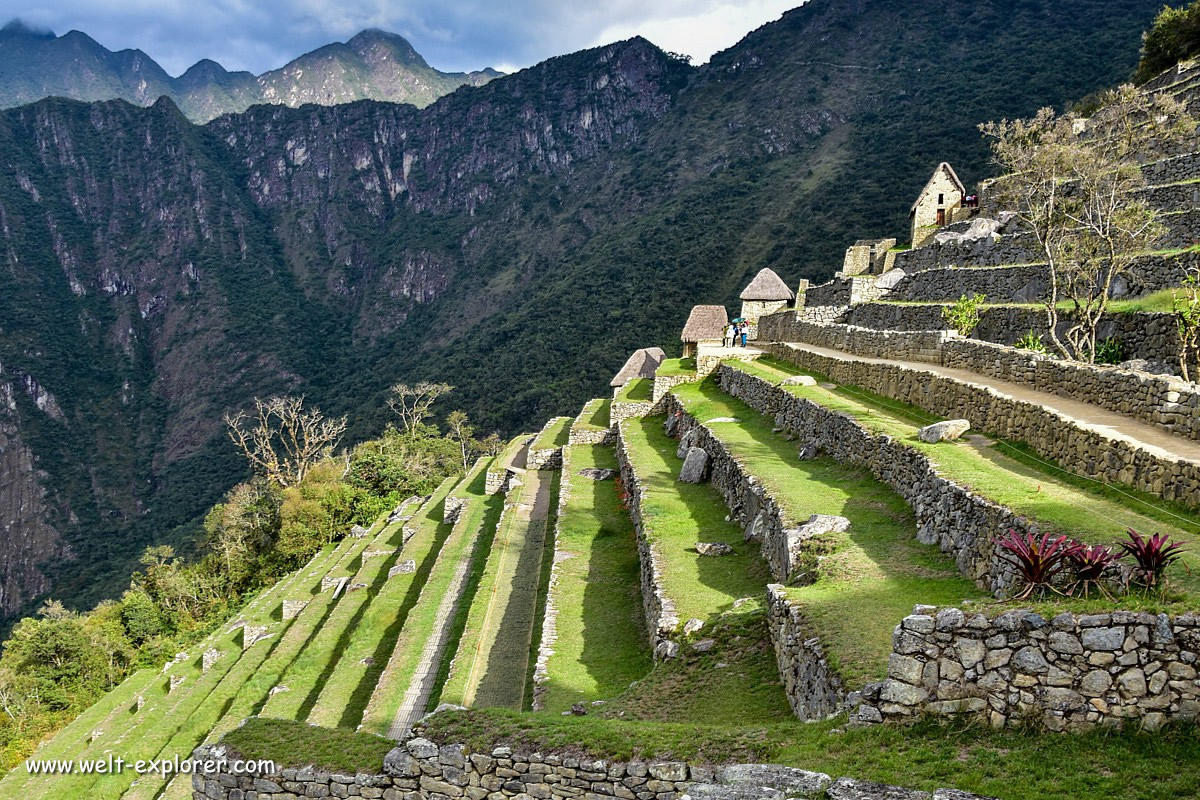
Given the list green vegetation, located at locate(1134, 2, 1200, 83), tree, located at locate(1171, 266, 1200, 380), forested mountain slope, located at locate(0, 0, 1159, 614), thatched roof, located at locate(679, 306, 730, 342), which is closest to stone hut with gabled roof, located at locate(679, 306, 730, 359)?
thatched roof, located at locate(679, 306, 730, 342)

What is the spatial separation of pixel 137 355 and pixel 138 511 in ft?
226

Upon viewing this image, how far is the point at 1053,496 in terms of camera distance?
27.2 feet

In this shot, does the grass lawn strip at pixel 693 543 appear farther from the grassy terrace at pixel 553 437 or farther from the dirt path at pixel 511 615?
the grassy terrace at pixel 553 437

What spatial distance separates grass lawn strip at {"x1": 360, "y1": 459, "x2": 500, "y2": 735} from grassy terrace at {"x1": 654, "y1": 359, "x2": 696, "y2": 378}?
824 cm

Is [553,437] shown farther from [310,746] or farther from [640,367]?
[310,746]

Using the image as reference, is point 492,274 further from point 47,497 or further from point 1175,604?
point 1175,604

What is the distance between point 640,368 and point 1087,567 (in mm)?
32195

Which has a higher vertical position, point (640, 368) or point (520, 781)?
point (640, 368)

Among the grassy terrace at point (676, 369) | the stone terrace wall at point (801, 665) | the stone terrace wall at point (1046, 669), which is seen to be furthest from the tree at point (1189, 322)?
the grassy terrace at point (676, 369)

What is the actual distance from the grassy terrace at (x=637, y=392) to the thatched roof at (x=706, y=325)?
453 centimetres

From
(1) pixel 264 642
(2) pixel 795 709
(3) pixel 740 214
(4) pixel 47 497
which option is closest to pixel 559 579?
(2) pixel 795 709

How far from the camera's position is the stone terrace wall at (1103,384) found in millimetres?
9133

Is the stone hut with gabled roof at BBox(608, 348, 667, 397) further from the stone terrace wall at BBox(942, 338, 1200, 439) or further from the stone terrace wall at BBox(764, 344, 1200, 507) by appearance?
the stone terrace wall at BBox(942, 338, 1200, 439)

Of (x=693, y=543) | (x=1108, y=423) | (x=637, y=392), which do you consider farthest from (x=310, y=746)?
(x=637, y=392)
